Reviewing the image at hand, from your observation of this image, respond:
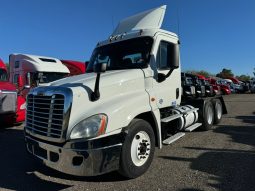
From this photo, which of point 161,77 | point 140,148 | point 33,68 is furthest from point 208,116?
point 33,68

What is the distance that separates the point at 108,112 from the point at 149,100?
1302mm

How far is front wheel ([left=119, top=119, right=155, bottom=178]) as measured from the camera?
16.3 feet

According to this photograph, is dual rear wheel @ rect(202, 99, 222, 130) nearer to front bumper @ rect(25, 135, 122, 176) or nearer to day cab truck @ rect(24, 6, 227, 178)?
day cab truck @ rect(24, 6, 227, 178)

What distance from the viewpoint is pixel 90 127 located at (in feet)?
15.3

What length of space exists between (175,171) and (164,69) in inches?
83.9

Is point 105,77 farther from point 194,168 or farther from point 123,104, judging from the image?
point 194,168

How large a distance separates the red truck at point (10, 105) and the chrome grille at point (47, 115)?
5376mm

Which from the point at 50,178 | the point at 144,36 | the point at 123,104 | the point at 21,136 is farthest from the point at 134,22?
the point at 21,136

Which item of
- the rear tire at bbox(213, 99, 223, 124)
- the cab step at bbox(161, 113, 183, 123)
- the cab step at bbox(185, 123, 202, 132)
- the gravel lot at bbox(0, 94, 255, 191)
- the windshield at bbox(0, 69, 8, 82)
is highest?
the windshield at bbox(0, 69, 8, 82)

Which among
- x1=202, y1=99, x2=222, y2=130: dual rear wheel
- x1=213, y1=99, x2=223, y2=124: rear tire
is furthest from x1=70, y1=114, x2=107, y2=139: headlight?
x1=213, y1=99, x2=223, y2=124: rear tire

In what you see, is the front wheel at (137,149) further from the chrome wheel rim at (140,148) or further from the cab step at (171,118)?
the cab step at (171,118)

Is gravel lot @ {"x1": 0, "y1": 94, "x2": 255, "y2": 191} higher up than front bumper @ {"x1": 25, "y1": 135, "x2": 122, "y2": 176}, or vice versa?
front bumper @ {"x1": 25, "y1": 135, "x2": 122, "y2": 176}

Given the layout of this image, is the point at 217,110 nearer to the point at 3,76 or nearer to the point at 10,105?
the point at 10,105

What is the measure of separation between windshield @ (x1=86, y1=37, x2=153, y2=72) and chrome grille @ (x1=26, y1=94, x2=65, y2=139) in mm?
1860
